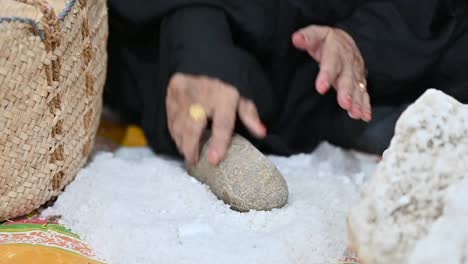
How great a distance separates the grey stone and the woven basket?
0.83ft

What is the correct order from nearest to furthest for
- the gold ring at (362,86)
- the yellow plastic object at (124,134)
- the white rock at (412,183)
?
the white rock at (412,183)
the gold ring at (362,86)
the yellow plastic object at (124,134)

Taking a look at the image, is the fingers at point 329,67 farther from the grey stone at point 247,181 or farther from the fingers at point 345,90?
the grey stone at point 247,181

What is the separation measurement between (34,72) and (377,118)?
71cm

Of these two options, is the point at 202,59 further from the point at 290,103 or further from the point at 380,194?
the point at 380,194

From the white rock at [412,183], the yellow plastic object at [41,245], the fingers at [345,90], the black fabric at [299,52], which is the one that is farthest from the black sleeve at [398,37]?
the yellow plastic object at [41,245]

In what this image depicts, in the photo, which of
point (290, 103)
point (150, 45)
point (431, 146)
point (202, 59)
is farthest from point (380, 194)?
point (150, 45)

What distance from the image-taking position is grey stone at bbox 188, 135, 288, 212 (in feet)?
3.84

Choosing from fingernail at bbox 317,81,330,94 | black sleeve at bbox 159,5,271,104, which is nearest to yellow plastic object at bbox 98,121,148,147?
black sleeve at bbox 159,5,271,104

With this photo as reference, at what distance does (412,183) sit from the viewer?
884 mm

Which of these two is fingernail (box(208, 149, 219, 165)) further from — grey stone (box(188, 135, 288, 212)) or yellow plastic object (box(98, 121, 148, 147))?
yellow plastic object (box(98, 121, 148, 147))

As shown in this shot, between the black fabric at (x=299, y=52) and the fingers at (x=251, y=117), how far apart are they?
0.06 meters

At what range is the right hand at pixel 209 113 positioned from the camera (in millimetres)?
1224

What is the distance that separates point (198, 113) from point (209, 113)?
0.02 metres

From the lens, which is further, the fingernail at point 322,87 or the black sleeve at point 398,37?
the black sleeve at point 398,37
